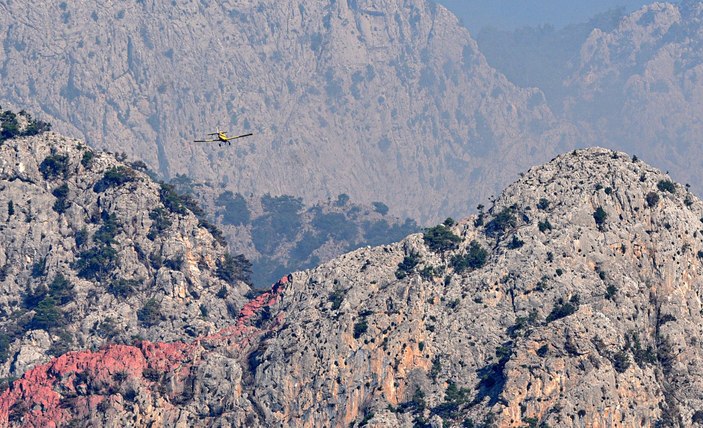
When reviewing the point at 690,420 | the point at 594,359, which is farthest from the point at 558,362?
the point at 690,420

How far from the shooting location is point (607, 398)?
194 meters

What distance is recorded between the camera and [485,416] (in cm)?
19662

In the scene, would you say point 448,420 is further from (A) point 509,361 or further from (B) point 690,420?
(B) point 690,420

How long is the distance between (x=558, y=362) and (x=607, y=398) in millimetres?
7263

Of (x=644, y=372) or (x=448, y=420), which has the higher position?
(x=644, y=372)

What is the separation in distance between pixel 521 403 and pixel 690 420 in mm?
20802

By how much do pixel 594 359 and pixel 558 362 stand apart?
4.23 metres

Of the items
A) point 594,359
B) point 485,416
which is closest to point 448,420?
point 485,416

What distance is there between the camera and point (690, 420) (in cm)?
19875

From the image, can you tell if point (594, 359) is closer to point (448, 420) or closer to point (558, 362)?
point (558, 362)

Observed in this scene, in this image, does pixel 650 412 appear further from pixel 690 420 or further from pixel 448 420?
pixel 448 420

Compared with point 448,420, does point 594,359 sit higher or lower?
higher

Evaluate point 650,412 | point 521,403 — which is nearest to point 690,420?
point 650,412

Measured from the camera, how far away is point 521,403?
196 m
